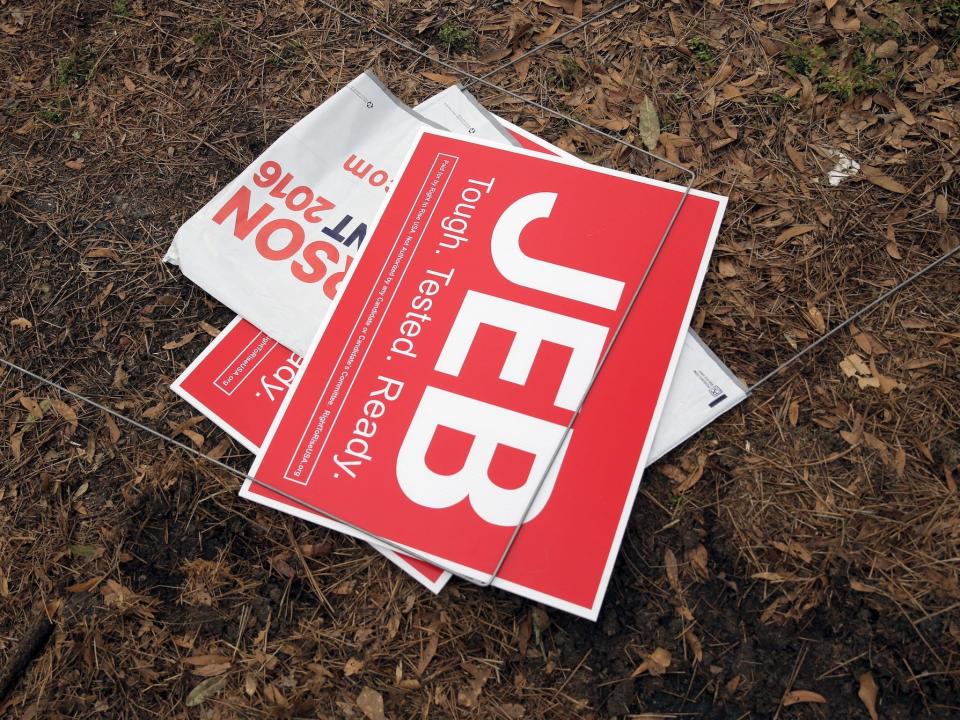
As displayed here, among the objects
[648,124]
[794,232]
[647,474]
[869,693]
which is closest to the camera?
[869,693]

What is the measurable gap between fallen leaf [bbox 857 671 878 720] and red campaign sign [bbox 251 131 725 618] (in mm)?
418

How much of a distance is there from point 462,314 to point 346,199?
37 centimetres

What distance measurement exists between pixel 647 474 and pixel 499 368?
0.32 meters

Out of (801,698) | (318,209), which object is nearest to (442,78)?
(318,209)

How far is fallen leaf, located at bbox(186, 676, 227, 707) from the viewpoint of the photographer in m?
1.07

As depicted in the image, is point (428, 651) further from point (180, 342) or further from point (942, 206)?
point (942, 206)

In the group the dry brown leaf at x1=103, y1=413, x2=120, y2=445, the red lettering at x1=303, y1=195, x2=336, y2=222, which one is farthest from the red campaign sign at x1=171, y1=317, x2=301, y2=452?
the red lettering at x1=303, y1=195, x2=336, y2=222

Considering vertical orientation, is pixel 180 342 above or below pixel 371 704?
above

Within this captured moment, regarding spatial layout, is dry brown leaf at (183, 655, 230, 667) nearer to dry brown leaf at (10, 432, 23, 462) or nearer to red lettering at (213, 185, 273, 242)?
dry brown leaf at (10, 432, 23, 462)

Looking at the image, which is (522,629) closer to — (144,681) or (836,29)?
(144,681)

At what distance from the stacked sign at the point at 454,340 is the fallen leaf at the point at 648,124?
98 millimetres

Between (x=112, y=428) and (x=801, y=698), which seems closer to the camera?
(x=801, y=698)

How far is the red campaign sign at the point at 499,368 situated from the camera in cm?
111

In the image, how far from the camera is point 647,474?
3.68 feet
